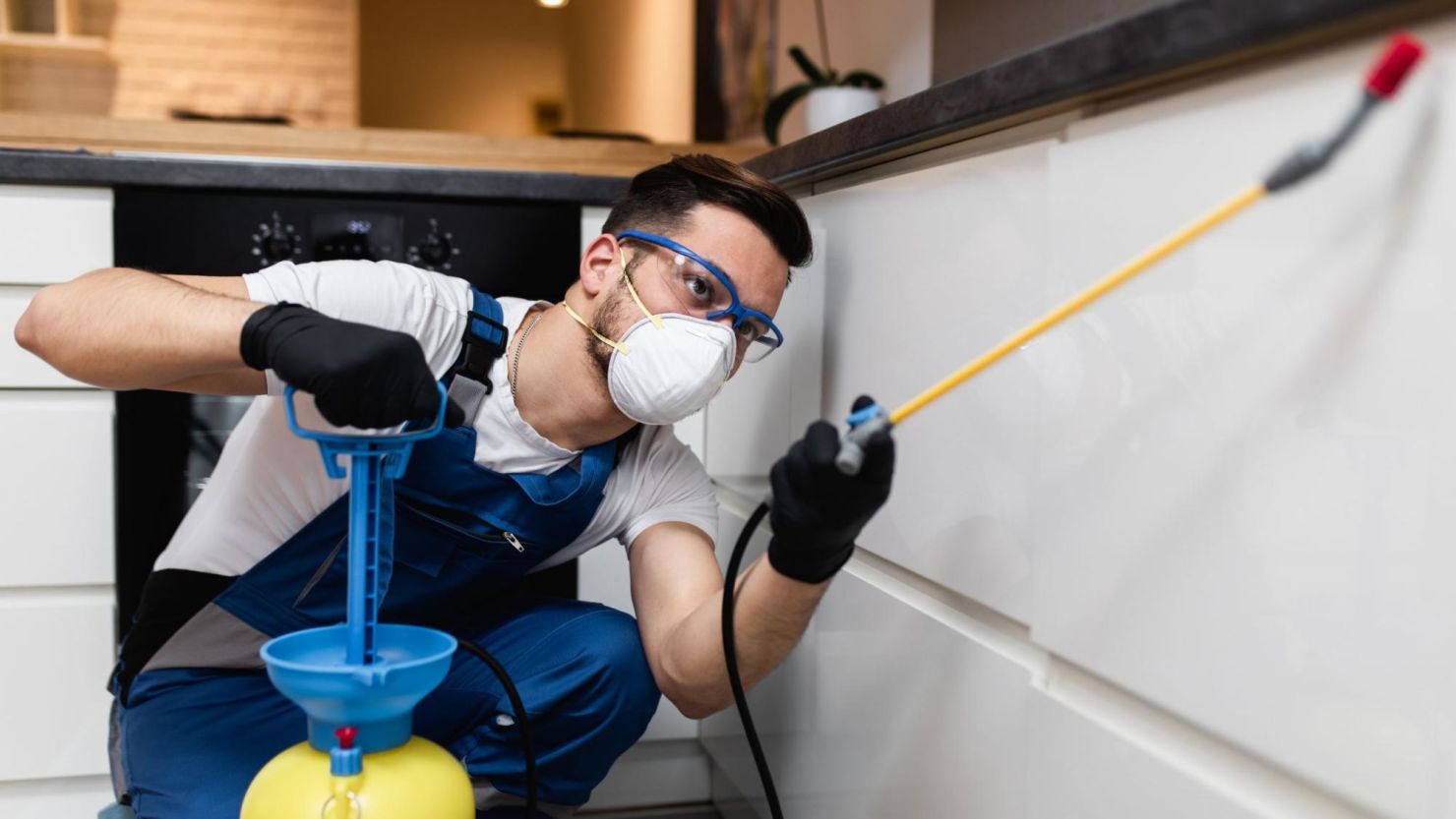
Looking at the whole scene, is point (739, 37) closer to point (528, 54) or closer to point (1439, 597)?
point (1439, 597)

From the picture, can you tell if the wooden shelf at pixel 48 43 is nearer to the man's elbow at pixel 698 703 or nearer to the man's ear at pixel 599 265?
the man's ear at pixel 599 265

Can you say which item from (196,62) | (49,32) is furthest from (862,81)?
(49,32)

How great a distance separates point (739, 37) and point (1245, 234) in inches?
128

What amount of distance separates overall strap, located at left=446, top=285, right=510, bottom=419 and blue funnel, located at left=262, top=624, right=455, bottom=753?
14.3 inches

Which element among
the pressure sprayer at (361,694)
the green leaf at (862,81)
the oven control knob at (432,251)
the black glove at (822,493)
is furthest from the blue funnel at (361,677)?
the green leaf at (862,81)

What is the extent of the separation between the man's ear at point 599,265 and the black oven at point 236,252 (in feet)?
1.49

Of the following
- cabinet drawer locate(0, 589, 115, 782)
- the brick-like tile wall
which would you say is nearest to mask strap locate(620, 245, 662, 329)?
cabinet drawer locate(0, 589, 115, 782)

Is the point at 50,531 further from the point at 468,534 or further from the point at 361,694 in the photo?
the point at 361,694

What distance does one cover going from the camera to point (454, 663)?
1274 millimetres

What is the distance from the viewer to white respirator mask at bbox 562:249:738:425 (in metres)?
1.07

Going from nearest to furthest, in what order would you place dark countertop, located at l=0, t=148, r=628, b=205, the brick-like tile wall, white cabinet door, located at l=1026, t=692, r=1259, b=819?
white cabinet door, located at l=1026, t=692, r=1259, b=819
dark countertop, located at l=0, t=148, r=628, b=205
the brick-like tile wall

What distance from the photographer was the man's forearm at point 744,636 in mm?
939

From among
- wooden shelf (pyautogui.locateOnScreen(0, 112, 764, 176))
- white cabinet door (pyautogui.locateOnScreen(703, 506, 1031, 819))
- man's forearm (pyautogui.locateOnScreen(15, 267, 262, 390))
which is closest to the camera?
white cabinet door (pyautogui.locateOnScreen(703, 506, 1031, 819))

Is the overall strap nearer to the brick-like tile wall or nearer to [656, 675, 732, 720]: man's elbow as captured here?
[656, 675, 732, 720]: man's elbow
